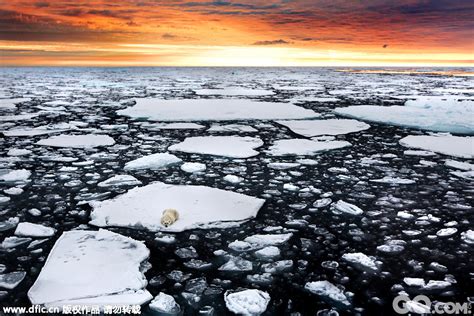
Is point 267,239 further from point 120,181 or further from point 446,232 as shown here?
point 120,181

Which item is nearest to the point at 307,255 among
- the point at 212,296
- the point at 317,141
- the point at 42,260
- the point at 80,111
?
the point at 212,296

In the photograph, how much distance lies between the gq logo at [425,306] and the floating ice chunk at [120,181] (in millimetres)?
2208

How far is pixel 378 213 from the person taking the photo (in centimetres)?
256

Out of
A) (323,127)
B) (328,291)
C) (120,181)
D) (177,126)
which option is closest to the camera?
(328,291)

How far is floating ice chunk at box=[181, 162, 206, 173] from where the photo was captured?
355cm

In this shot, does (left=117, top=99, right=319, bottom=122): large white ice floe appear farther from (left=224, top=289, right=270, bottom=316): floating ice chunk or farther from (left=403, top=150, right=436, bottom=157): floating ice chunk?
(left=224, top=289, right=270, bottom=316): floating ice chunk

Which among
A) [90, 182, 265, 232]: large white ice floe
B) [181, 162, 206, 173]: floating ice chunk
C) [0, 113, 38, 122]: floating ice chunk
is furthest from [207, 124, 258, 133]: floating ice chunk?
[0, 113, 38, 122]: floating ice chunk

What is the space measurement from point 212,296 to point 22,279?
2.94 ft

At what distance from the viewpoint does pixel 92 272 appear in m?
1.83

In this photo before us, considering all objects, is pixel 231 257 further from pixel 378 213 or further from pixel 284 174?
pixel 284 174

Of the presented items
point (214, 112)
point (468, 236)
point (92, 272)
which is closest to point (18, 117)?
point (214, 112)

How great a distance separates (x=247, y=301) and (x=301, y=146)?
303 centimetres

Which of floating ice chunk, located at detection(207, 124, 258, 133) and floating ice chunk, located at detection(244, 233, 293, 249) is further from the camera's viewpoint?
floating ice chunk, located at detection(207, 124, 258, 133)

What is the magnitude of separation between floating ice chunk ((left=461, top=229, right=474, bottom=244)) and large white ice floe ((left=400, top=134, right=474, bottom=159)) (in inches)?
82.8
